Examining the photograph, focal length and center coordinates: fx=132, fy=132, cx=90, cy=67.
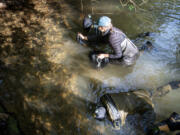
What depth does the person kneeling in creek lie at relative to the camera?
11.7ft

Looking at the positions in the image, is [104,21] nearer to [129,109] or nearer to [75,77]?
[75,77]

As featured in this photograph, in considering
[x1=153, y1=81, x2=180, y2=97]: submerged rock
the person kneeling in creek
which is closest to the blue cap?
the person kneeling in creek

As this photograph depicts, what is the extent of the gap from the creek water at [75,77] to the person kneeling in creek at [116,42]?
472mm

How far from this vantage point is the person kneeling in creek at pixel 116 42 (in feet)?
A: 11.7

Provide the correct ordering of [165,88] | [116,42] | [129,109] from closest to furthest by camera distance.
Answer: [129,109], [116,42], [165,88]

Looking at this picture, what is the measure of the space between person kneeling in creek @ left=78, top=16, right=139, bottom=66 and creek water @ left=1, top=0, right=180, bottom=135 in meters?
0.47

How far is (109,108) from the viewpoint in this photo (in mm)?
3006

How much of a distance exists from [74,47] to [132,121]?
3257 mm

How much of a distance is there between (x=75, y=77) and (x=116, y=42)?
63.6 inches

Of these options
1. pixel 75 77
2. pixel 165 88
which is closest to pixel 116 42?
pixel 75 77

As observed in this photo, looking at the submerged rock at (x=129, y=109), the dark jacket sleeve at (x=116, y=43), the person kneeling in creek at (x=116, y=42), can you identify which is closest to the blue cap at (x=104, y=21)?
the person kneeling in creek at (x=116, y=42)

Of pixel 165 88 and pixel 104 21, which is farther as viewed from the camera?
pixel 165 88

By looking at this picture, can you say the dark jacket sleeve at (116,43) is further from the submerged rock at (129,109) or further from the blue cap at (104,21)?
the submerged rock at (129,109)

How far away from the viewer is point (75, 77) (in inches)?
161
